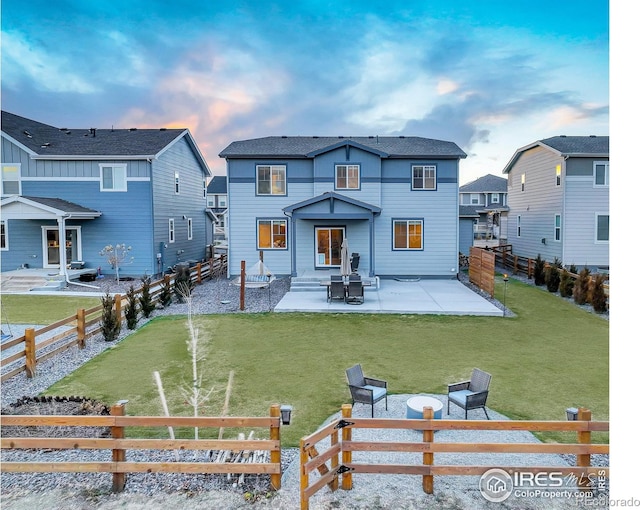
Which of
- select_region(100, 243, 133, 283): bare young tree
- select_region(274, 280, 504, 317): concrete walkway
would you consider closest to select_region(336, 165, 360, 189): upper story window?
Result: select_region(274, 280, 504, 317): concrete walkway

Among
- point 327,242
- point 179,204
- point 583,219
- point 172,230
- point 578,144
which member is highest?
point 578,144

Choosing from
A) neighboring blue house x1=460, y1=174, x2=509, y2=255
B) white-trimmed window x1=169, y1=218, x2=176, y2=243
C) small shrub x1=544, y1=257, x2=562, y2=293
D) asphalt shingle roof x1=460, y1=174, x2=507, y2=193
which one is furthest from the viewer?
asphalt shingle roof x1=460, y1=174, x2=507, y2=193

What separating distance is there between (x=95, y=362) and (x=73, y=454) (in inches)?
150

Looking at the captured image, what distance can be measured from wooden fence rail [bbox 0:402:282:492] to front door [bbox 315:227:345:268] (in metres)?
14.1

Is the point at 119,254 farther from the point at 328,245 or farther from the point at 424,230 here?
the point at 424,230

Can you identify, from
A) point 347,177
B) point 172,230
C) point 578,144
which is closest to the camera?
point 347,177

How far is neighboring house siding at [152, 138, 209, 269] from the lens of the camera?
19266mm

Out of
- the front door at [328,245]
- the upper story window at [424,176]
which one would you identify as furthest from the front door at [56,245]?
the upper story window at [424,176]

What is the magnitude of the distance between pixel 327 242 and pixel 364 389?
12693 millimetres

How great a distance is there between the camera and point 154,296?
13.8 meters

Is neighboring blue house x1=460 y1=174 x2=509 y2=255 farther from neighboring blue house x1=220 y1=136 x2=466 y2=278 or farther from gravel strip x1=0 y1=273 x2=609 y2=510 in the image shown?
gravel strip x1=0 y1=273 x2=609 y2=510

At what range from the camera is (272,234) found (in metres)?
18.8

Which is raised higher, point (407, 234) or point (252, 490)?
point (407, 234)

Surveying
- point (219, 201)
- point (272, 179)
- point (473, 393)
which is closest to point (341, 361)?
point (473, 393)
